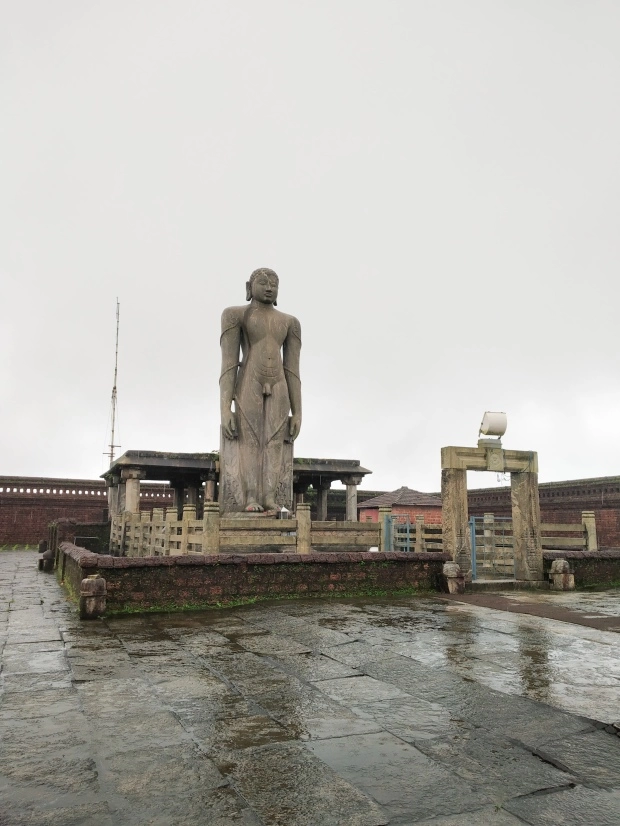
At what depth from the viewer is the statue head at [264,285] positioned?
529 inches

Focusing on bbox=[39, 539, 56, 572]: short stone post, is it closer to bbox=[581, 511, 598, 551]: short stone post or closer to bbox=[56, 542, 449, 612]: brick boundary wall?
bbox=[56, 542, 449, 612]: brick boundary wall

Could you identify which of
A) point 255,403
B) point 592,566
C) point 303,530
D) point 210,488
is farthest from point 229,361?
point 592,566

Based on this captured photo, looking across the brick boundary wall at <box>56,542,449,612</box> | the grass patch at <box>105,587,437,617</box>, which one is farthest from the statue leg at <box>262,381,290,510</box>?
the grass patch at <box>105,587,437,617</box>

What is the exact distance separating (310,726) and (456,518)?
6.92 metres

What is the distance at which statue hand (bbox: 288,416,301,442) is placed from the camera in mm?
13805

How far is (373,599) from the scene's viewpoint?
888cm

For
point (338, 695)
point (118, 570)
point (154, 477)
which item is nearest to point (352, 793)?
Answer: point (338, 695)

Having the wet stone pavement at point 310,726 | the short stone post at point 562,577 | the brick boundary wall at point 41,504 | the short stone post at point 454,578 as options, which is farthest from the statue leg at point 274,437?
the brick boundary wall at point 41,504

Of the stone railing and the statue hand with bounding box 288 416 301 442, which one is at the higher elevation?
the statue hand with bounding box 288 416 301 442

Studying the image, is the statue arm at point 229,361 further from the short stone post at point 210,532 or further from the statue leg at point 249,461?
the short stone post at point 210,532

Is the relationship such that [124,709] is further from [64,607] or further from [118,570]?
[64,607]

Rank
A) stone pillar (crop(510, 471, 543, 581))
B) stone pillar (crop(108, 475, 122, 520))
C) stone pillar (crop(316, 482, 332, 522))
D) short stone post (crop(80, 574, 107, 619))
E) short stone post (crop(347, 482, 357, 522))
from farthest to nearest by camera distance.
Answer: stone pillar (crop(316, 482, 332, 522))
stone pillar (crop(108, 475, 122, 520))
short stone post (crop(347, 482, 357, 522))
stone pillar (crop(510, 471, 543, 581))
short stone post (crop(80, 574, 107, 619))

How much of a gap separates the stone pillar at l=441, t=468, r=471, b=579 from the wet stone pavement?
3449mm

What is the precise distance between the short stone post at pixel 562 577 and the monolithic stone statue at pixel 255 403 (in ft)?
17.9
